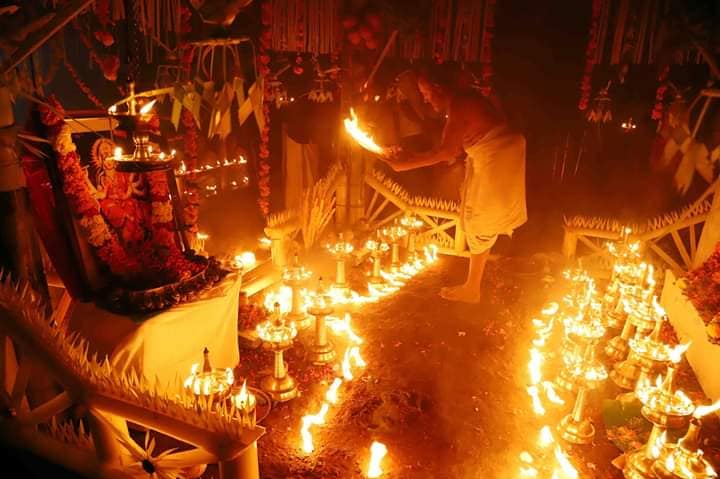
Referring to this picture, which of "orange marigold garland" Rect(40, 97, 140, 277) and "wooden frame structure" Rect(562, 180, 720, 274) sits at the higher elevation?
"orange marigold garland" Rect(40, 97, 140, 277)

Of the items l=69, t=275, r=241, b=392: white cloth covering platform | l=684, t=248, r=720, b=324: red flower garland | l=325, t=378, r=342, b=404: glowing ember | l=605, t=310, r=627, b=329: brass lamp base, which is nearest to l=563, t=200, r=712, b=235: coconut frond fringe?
l=684, t=248, r=720, b=324: red flower garland

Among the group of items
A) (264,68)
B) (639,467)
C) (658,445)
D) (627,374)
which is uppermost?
(264,68)

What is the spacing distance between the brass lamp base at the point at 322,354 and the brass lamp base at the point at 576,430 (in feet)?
6.69

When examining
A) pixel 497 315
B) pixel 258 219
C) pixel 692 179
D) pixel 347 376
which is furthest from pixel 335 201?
pixel 692 179

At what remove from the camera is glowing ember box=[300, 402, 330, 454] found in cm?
360

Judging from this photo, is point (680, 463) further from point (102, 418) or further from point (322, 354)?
point (102, 418)

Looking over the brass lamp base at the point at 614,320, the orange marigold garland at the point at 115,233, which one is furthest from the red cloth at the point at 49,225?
the brass lamp base at the point at 614,320

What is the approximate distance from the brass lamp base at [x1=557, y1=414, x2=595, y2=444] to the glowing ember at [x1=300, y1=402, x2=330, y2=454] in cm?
184

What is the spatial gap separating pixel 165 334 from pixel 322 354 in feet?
4.73

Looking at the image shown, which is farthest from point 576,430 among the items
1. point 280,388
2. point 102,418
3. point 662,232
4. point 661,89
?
point 661,89

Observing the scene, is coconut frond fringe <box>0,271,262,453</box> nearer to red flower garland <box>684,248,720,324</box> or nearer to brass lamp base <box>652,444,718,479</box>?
brass lamp base <box>652,444,718,479</box>

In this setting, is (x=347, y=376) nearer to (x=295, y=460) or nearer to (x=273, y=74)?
(x=295, y=460)

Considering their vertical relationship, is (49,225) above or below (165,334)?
above

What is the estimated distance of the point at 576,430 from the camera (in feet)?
12.2
